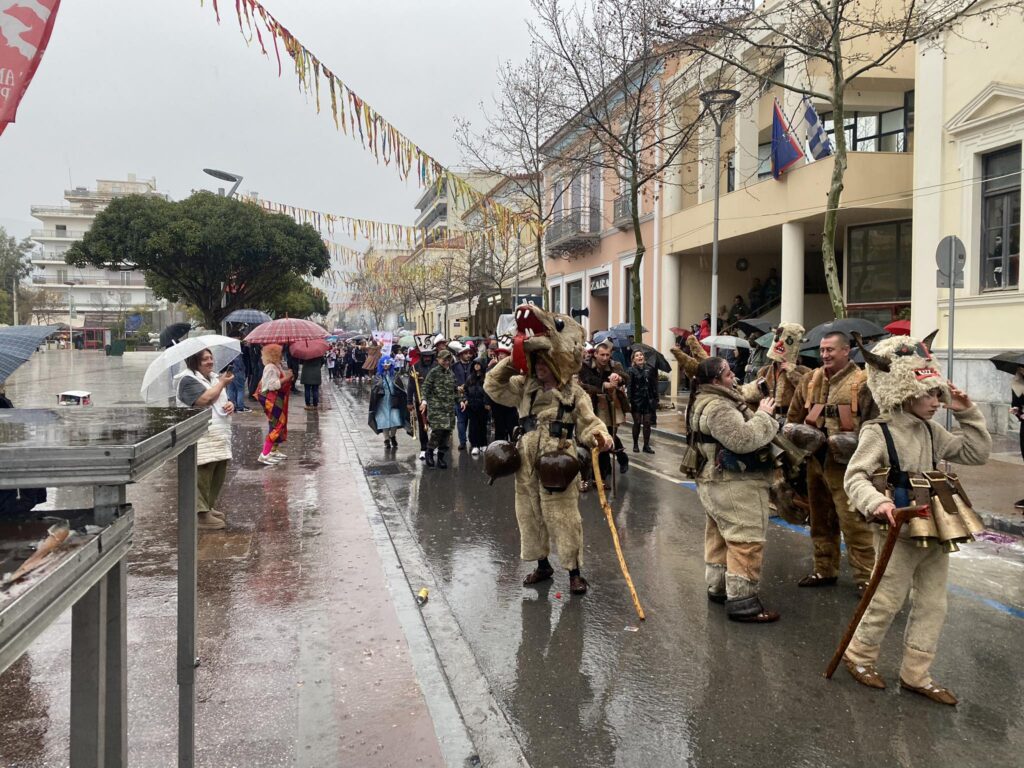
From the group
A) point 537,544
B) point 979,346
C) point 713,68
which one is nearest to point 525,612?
point 537,544

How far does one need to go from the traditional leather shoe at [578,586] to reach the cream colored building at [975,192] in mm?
10490

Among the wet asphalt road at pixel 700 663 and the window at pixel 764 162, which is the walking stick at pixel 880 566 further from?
the window at pixel 764 162

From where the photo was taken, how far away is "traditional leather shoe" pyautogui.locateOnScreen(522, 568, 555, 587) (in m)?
5.48

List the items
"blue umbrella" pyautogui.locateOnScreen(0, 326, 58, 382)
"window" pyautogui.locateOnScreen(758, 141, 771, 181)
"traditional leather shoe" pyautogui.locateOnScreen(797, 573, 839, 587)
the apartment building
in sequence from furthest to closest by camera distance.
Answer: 1. the apartment building
2. "window" pyautogui.locateOnScreen(758, 141, 771, 181)
3. "traditional leather shoe" pyautogui.locateOnScreen(797, 573, 839, 587)
4. "blue umbrella" pyautogui.locateOnScreen(0, 326, 58, 382)

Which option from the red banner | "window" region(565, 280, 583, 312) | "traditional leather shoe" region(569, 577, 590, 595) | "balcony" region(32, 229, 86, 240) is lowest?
"traditional leather shoe" region(569, 577, 590, 595)

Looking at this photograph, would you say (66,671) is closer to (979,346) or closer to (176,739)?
(176,739)

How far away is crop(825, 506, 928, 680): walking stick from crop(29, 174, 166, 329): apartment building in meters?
93.2

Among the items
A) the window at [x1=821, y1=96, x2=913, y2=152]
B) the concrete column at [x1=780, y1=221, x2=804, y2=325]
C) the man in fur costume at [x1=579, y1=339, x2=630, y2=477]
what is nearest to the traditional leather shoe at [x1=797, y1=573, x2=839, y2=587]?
the man in fur costume at [x1=579, y1=339, x2=630, y2=477]

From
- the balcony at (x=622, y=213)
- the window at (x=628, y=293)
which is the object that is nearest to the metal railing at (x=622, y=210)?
the balcony at (x=622, y=213)

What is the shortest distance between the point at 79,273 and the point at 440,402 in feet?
338

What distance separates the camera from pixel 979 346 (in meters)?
13.0

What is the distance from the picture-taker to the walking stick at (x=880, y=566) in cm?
348

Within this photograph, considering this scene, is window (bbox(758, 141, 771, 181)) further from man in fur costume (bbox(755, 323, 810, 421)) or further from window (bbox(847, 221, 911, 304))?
man in fur costume (bbox(755, 323, 810, 421))

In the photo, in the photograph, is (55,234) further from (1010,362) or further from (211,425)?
(1010,362)
